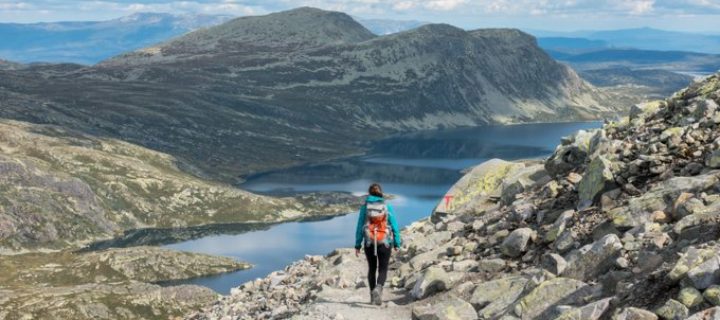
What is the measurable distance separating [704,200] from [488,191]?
18385 mm

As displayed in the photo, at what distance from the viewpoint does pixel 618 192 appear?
2489cm

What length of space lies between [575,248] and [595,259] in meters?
2.83

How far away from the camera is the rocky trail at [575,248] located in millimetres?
17156

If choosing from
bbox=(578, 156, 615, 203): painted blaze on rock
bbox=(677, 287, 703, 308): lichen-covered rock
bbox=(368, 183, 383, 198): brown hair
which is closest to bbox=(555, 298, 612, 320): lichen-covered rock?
bbox=(677, 287, 703, 308): lichen-covered rock

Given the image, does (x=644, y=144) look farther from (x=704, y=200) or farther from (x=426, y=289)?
(x=426, y=289)

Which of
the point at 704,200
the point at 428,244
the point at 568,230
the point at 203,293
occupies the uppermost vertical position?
the point at 704,200

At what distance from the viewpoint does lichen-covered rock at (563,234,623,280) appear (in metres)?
19.9

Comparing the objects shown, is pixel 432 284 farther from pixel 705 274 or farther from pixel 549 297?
pixel 705 274

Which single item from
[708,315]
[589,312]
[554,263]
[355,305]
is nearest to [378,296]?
[355,305]

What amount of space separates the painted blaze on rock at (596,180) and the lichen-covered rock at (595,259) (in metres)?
4.79

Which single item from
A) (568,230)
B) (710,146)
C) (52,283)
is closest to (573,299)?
(568,230)

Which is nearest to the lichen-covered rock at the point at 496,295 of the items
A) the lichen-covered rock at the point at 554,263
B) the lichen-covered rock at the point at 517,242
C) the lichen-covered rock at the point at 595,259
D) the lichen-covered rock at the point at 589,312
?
the lichen-covered rock at the point at 554,263

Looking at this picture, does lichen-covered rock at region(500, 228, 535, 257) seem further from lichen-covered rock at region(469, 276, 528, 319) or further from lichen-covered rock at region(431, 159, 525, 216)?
lichen-covered rock at region(431, 159, 525, 216)

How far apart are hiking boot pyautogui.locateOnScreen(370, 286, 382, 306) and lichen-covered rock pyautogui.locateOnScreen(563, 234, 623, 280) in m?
7.56
